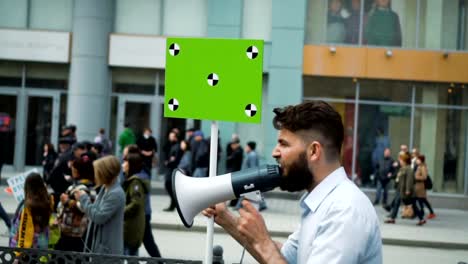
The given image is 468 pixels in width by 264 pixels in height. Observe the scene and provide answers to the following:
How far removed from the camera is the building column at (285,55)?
24.1m

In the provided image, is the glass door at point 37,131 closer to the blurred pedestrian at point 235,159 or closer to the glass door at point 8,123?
the glass door at point 8,123

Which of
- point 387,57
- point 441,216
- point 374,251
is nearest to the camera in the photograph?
point 374,251

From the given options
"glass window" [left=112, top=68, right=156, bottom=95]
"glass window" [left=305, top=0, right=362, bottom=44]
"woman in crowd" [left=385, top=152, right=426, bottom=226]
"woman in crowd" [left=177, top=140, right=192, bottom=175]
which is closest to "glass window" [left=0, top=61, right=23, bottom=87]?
"glass window" [left=112, top=68, right=156, bottom=95]

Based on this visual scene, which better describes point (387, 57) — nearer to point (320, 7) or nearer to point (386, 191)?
point (320, 7)

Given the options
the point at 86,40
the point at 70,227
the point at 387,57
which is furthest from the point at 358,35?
the point at 70,227

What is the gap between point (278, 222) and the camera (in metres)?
17.6

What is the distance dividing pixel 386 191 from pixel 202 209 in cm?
1913

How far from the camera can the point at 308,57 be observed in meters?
24.1

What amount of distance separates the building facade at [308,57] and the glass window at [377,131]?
0.03 metres

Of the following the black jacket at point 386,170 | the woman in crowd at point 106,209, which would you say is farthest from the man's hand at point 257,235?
the black jacket at point 386,170

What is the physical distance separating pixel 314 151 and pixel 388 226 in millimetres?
15421

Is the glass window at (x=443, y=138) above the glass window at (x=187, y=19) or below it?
below

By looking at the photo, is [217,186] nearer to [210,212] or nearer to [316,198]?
[210,212]

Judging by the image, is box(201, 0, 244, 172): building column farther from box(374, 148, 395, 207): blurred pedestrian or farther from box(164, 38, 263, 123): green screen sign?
box(164, 38, 263, 123): green screen sign
